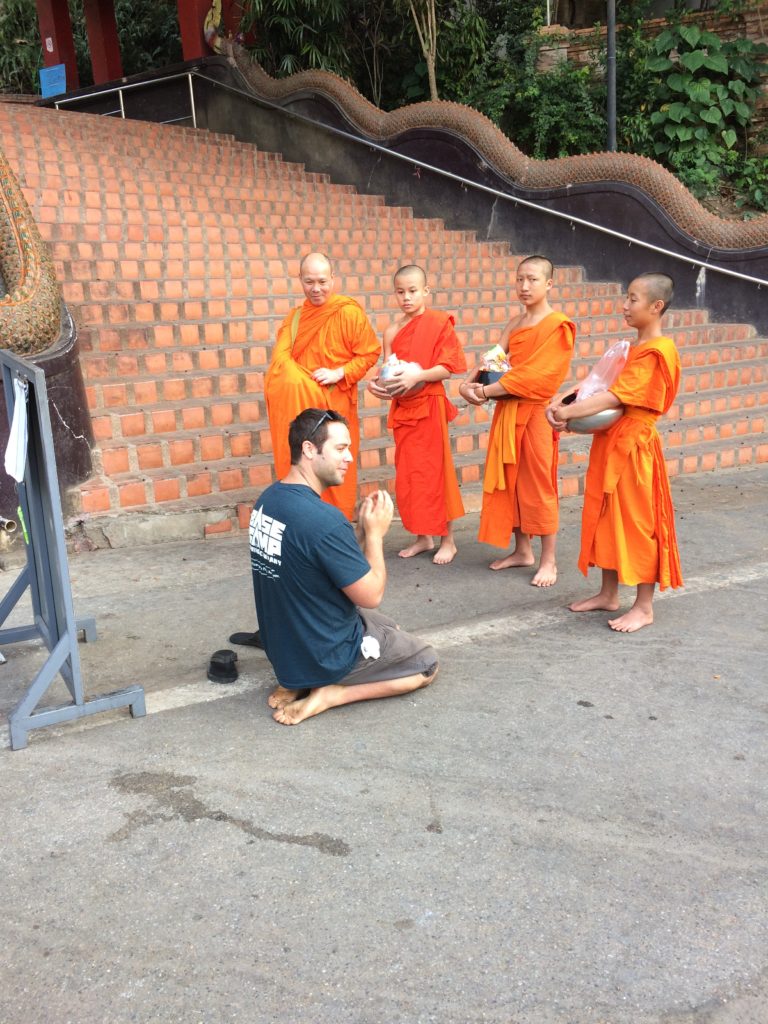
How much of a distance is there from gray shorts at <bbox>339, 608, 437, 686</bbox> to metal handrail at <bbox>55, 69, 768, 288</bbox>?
6.88 meters

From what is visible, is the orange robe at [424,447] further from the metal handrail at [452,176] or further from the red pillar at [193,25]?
the red pillar at [193,25]

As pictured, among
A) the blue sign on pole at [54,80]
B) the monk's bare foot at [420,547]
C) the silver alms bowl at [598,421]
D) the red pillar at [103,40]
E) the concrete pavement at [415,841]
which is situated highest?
the red pillar at [103,40]

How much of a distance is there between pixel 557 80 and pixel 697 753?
35.7 feet

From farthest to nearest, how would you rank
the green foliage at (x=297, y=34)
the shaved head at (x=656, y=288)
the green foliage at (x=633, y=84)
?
the green foliage at (x=297, y=34) < the green foliage at (x=633, y=84) < the shaved head at (x=656, y=288)

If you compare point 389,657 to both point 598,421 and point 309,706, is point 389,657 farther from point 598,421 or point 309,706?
point 598,421

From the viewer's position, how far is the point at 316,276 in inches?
174

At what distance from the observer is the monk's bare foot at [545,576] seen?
4.38 metres

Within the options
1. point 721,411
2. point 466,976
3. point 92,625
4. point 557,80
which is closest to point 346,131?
point 557,80

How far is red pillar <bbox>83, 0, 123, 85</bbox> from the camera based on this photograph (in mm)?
14656

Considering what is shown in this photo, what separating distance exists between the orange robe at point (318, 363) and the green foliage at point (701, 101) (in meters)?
7.65

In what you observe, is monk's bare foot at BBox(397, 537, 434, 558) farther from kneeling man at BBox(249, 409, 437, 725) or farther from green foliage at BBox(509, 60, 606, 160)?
green foliage at BBox(509, 60, 606, 160)

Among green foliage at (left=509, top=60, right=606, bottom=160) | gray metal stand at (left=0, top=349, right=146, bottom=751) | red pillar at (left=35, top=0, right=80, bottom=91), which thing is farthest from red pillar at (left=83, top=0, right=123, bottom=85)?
gray metal stand at (left=0, top=349, right=146, bottom=751)

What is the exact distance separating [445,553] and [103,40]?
13.7 m

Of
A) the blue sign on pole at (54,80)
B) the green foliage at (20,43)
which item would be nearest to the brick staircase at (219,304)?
the blue sign on pole at (54,80)
